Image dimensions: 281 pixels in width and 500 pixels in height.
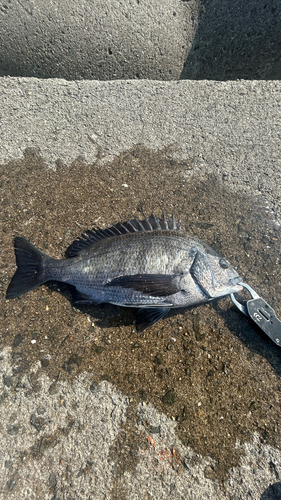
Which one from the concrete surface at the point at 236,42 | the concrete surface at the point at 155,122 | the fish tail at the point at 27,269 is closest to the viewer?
the fish tail at the point at 27,269

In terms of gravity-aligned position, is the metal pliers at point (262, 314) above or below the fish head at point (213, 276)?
below

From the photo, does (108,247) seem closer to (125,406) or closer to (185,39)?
(125,406)

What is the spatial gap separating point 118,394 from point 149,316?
27.8 inches

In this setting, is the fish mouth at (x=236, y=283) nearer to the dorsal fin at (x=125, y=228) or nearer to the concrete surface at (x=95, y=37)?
the dorsal fin at (x=125, y=228)

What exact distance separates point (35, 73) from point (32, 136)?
107 cm

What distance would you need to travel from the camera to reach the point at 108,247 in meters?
2.50

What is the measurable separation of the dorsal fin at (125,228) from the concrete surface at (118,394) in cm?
78

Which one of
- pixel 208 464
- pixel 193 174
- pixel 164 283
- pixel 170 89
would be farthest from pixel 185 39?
pixel 208 464

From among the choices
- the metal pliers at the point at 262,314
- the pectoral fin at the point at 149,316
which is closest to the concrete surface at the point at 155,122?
the metal pliers at the point at 262,314

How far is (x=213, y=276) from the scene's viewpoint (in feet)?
7.86

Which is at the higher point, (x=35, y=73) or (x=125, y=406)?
(x=35, y=73)

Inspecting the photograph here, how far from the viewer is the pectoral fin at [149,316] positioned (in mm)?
2434

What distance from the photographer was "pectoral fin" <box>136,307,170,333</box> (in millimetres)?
2434

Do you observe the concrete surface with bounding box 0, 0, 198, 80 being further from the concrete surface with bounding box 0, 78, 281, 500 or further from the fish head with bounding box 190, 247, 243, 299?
the fish head with bounding box 190, 247, 243, 299
